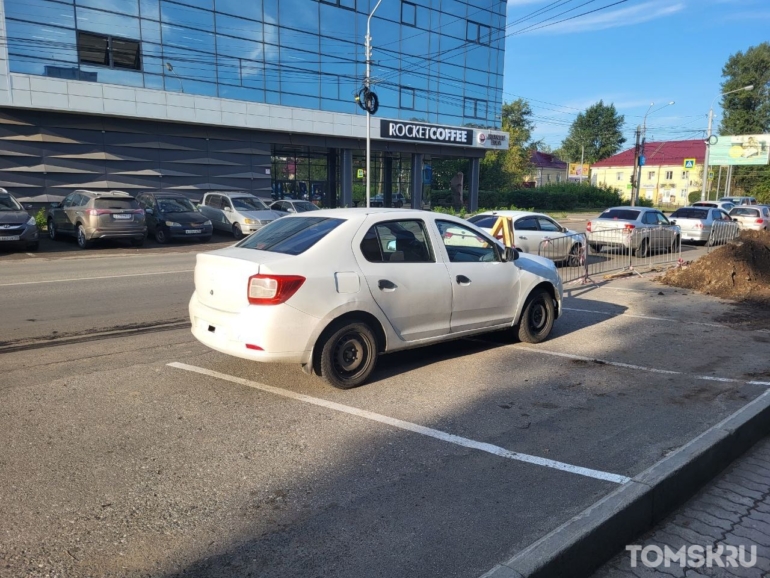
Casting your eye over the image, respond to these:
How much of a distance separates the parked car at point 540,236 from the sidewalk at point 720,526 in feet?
35.4

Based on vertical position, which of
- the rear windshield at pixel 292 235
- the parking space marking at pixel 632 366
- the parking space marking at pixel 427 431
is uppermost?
the rear windshield at pixel 292 235

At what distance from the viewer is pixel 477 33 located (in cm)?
4097

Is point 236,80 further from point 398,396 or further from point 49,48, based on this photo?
point 398,396

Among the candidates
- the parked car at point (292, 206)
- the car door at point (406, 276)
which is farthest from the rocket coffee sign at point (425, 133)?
the car door at point (406, 276)

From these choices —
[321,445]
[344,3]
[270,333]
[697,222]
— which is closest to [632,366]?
[321,445]

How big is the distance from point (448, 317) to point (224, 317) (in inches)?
90.2

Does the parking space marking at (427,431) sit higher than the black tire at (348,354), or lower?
lower

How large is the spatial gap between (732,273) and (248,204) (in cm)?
1755

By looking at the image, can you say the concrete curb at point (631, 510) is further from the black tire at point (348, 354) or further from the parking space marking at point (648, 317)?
the parking space marking at point (648, 317)

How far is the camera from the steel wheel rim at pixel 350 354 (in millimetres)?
5598

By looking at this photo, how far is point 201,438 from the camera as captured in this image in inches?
180

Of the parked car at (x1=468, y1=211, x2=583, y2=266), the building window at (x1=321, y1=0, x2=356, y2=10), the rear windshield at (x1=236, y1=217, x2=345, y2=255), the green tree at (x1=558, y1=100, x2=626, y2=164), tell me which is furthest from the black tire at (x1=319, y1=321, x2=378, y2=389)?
the green tree at (x1=558, y1=100, x2=626, y2=164)

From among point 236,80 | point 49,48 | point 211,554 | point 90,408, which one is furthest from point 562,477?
point 236,80

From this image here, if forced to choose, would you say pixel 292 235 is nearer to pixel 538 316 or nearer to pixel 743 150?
pixel 538 316
